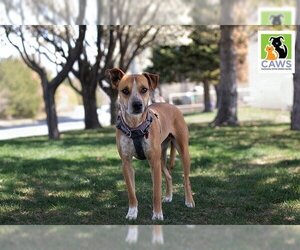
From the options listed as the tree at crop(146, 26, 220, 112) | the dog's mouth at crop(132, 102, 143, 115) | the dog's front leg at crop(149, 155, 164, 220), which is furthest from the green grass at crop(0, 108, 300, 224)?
the tree at crop(146, 26, 220, 112)

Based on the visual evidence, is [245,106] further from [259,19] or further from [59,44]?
[259,19]

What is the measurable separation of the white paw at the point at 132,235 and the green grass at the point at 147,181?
0.63ft

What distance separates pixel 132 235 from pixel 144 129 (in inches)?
29.1

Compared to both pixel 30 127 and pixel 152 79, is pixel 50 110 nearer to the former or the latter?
pixel 30 127

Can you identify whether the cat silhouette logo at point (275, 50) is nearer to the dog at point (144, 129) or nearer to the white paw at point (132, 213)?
the dog at point (144, 129)

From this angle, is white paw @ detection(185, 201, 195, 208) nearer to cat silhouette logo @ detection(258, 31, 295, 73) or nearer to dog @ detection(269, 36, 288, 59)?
cat silhouette logo @ detection(258, 31, 295, 73)

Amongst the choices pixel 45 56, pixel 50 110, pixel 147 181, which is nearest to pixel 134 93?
pixel 147 181

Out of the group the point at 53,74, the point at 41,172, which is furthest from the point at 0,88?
the point at 41,172

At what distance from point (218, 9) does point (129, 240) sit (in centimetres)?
208

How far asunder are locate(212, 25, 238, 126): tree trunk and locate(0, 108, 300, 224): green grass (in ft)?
4.26

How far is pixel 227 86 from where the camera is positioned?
10.8 metres

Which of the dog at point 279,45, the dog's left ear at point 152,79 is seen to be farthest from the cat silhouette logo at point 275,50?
the dog's left ear at point 152,79

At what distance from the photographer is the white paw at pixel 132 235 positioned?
3.73m

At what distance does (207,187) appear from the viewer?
531 cm
